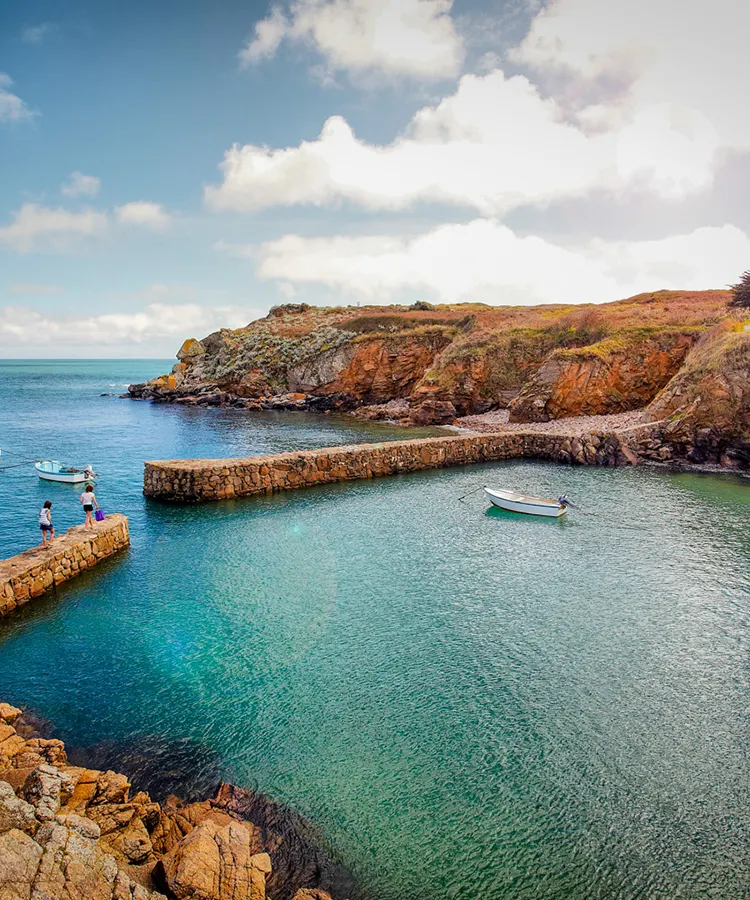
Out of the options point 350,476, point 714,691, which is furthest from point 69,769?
point 350,476

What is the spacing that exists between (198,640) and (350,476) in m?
20.1

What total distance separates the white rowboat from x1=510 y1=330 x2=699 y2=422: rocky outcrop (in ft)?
81.3

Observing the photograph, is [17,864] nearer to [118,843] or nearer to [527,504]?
[118,843]

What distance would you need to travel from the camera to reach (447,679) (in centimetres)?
1324

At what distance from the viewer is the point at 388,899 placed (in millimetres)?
8016

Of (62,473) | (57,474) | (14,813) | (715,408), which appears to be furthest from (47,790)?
(715,408)

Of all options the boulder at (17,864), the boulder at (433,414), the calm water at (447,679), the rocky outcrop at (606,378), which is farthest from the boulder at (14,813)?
the boulder at (433,414)

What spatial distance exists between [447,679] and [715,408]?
3381cm

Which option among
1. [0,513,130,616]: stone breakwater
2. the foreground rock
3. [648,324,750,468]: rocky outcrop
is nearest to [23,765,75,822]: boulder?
the foreground rock

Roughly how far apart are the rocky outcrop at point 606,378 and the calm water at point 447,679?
25013 mm

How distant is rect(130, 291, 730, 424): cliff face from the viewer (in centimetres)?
5138

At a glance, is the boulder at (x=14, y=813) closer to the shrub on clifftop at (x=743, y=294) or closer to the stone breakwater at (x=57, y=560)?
the stone breakwater at (x=57, y=560)

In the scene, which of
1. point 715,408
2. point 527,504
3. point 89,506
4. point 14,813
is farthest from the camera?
point 715,408

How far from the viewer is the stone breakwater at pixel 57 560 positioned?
1677 cm
